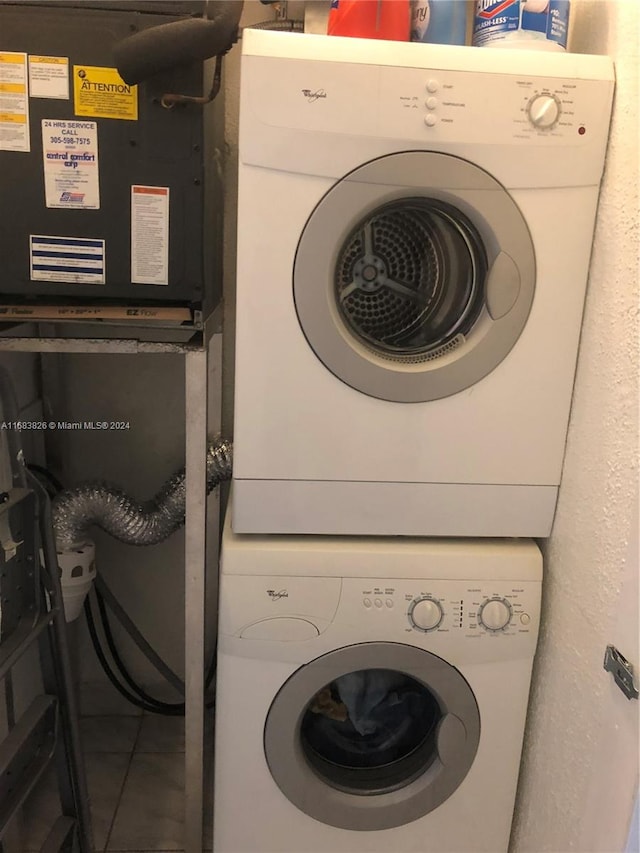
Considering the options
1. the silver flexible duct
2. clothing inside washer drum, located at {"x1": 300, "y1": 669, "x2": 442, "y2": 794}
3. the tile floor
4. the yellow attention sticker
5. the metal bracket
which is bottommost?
the tile floor

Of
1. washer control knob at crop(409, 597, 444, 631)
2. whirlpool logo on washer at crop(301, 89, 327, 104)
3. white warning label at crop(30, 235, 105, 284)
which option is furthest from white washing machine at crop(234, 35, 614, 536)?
white warning label at crop(30, 235, 105, 284)

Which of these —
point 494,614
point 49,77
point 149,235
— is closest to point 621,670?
point 494,614

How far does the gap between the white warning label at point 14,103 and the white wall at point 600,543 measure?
2.71 feet

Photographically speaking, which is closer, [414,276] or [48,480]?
[414,276]

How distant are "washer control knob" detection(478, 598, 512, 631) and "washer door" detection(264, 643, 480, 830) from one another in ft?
0.31

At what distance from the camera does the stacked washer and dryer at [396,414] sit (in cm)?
93

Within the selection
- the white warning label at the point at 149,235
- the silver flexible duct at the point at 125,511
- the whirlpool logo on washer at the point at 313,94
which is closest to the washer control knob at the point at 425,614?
the silver flexible duct at the point at 125,511

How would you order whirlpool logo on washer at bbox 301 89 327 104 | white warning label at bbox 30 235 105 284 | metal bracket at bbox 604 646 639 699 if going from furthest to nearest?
white warning label at bbox 30 235 105 284, whirlpool logo on washer at bbox 301 89 327 104, metal bracket at bbox 604 646 639 699

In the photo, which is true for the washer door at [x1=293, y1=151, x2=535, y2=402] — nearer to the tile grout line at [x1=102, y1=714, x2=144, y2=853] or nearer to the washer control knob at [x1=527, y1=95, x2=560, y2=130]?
the washer control knob at [x1=527, y1=95, x2=560, y2=130]

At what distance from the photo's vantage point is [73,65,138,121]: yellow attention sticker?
3.13 feet

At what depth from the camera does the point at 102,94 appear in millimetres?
959

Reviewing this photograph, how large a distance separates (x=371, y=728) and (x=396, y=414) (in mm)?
607

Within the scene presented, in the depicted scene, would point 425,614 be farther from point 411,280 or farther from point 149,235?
point 149,235

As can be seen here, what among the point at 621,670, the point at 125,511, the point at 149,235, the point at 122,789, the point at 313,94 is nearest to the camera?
the point at 621,670
